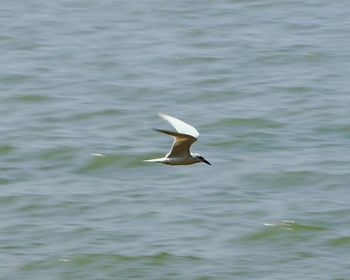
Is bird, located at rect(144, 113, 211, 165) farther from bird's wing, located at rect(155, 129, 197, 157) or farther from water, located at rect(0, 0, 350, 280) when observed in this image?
water, located at rect(0, 0, 350, 280)

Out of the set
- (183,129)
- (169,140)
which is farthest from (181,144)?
(169,140)

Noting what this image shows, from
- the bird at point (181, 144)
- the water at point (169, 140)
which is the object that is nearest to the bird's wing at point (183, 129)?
the bird at point (181, 144)

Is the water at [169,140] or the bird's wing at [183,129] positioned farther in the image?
the water at [169,140]

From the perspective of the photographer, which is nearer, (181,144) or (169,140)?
(181,144)

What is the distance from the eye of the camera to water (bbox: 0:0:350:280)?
17812 millimetres

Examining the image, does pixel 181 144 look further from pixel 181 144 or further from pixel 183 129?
pixel 183 129

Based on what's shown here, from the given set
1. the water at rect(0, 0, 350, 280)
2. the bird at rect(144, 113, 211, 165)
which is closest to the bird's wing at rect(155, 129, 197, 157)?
the bird at rect(144, 113, 211, 165)

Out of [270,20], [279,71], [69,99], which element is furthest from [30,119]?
[270,20]

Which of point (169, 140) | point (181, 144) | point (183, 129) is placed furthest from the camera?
point (169, 140)

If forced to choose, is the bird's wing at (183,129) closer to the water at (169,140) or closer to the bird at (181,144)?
the bird at (181,144)

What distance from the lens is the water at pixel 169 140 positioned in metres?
17.8

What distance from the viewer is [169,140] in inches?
850

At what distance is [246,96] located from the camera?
2383 centimetres

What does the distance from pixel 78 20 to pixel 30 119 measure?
625cm
